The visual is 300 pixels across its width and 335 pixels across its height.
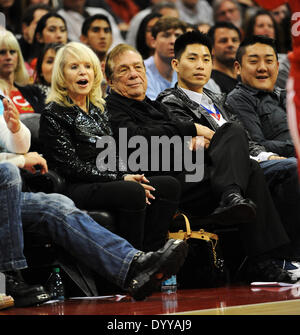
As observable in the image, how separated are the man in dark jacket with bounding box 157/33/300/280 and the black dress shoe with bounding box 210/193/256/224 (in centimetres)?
47

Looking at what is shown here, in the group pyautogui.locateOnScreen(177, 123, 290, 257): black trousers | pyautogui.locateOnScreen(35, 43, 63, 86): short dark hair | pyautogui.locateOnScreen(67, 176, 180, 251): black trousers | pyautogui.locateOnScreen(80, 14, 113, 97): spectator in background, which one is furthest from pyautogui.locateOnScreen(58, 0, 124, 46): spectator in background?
pyautogui.locateOnScreen(67, 176, 180, 251): black trousers

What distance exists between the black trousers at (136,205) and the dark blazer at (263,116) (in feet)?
3.18

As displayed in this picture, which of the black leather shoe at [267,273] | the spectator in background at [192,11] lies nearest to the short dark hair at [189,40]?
the black leather shoe at [267,273]

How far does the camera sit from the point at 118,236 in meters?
3.16

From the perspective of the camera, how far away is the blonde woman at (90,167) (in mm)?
3410

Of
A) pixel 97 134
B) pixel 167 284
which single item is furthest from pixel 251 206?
pixel 97 134

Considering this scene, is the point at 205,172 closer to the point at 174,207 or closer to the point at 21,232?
the point at 174,207

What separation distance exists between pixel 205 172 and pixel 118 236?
→ 82cm

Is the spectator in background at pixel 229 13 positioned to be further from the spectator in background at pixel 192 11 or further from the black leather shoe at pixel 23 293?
the black leather shoe at pixel 23 293

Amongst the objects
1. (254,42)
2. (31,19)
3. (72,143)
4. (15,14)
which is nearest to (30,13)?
(31,19)

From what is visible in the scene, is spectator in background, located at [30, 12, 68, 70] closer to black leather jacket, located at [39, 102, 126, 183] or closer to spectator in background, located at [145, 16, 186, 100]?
spectator in background, located at [145, 16, 186, 100]

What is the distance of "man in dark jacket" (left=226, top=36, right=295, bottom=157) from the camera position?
433 centimetres

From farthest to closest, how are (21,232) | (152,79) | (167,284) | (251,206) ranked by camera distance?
(152,79)
(167,284)
(251,206)
(21,232)

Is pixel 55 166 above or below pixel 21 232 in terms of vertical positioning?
above
